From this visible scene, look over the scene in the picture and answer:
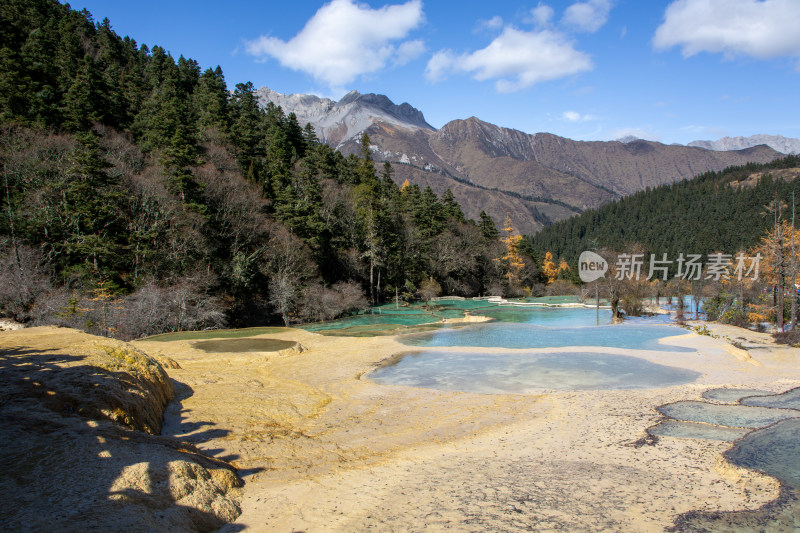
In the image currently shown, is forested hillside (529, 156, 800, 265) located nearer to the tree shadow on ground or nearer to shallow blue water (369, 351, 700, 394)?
shallow blue water (369, 351, 700, 394)

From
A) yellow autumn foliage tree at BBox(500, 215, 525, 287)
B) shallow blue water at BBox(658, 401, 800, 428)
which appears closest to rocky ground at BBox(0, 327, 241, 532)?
shallow blue water at BBox(658, 401, 800, 428)

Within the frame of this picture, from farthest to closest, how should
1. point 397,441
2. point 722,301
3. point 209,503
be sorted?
point 722,301 < point 397,441 < point 209,503

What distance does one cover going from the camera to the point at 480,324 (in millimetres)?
30984

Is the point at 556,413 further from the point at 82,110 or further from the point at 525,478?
the point at 82,110

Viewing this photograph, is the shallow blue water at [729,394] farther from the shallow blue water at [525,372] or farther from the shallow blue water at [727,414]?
the shallow blue water at [525,372]

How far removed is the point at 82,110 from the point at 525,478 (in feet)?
130

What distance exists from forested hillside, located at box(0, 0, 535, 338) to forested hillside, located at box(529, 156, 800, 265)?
1999 inches

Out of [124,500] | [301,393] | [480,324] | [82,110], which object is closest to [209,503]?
[124,500]

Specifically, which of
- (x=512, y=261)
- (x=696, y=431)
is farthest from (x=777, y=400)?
(x=512, y=261)

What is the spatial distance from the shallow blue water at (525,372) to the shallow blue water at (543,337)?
11.7 feet

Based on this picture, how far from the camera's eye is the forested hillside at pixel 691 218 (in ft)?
290

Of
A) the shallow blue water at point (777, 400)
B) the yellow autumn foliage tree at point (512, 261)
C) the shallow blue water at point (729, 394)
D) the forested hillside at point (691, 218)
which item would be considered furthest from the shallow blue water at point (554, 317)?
the forested hillside at point (691, 218)

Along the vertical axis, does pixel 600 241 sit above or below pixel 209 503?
above

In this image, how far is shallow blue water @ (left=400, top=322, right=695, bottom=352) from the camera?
22.0 metres
